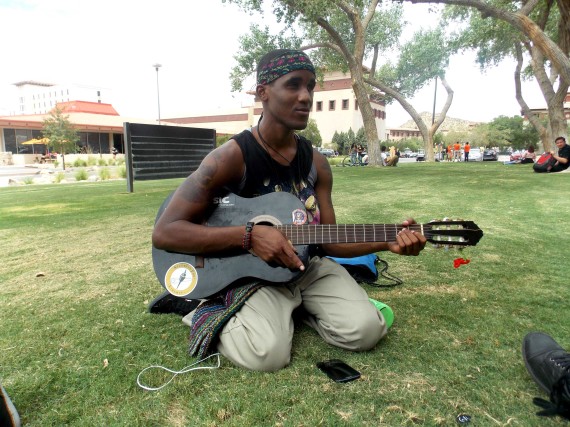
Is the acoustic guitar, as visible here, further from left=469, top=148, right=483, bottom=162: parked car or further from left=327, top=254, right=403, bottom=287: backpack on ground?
left=469, top=148, right=483, bottom=162: parked car

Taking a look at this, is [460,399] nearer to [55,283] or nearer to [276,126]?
[276,126]

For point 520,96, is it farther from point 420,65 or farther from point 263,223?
point 263,223

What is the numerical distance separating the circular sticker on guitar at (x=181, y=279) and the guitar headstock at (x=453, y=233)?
143 cm

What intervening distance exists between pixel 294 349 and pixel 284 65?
1.78m

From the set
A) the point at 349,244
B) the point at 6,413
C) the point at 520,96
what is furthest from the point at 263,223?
the point at 520,96

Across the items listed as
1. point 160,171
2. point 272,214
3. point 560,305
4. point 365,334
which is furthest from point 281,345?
point 160,171

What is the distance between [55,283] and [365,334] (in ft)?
9.48

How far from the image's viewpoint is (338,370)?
211cm

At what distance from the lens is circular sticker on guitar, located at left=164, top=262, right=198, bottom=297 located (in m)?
2.45

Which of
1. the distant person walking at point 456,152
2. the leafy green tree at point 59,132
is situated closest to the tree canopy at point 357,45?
the distant person walking at point 456,152

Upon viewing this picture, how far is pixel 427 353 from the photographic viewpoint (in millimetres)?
2289

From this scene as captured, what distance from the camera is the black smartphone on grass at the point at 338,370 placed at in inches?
80.2

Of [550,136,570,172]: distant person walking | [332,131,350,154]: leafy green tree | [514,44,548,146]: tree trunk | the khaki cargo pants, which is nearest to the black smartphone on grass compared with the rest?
the khaki cargo pants

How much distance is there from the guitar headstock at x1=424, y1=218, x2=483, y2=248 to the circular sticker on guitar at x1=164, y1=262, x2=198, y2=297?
1.43 m
